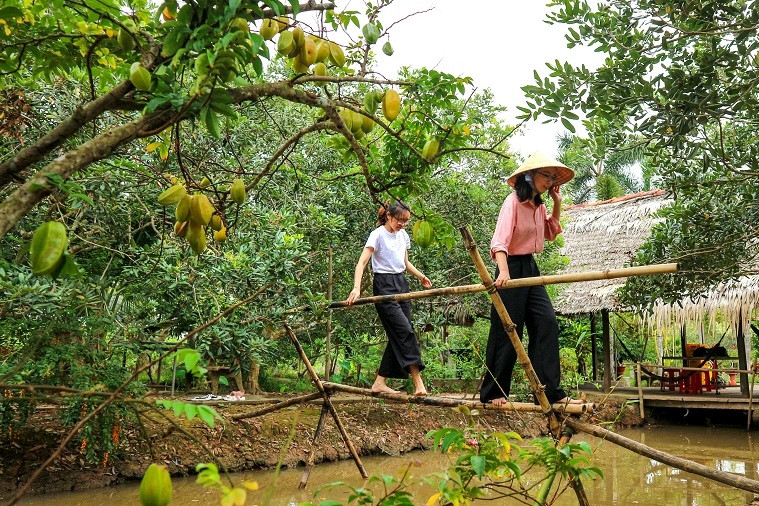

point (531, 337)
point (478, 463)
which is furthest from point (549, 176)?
point (478, 463)

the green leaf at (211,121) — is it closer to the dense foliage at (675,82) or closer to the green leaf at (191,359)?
the green leaf at (191,359)

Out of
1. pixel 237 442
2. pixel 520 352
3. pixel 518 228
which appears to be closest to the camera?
pixel 520 352

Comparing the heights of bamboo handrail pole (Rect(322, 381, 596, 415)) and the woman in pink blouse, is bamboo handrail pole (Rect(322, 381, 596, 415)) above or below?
below

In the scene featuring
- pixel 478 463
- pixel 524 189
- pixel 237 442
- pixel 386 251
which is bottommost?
pixel 237 442

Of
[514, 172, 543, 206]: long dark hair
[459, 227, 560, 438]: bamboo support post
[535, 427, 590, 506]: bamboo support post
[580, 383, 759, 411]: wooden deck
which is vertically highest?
[514, 172, 543, 206]: long dark hair

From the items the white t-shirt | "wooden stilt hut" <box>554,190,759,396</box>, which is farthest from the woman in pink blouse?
"wooden stilt hut" <box>554,190,759,396</box>

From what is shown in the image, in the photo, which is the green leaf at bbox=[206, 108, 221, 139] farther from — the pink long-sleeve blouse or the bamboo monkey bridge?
the pink long-sleeve blouse

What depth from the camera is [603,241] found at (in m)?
12.9

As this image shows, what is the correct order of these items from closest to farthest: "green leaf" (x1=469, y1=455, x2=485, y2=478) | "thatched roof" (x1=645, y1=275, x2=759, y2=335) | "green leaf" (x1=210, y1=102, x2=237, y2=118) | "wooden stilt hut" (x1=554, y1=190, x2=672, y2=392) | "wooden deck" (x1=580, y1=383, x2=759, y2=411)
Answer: "green leaf" (x1=210, y1=102, x2=237, y2=118) < "green leaf" (x1=469, y1=455, x2=485, y2=478) < "wooden deck" (x1=580, y1=383, x2=759, y2=411) < "thatched roof" (x1=645, y1=275, x2=759, y2=335) < "wooden stilt hut" (x1=554, y1=190, x2=672, y2=392)

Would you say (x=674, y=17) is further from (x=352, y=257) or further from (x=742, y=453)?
(x=742, y=453)

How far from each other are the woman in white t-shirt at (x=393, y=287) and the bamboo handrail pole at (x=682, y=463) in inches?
54.6

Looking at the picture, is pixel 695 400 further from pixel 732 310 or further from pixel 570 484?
pixel 570 484

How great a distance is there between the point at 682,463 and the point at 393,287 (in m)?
2.22

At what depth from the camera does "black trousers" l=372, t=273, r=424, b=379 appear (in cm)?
443
